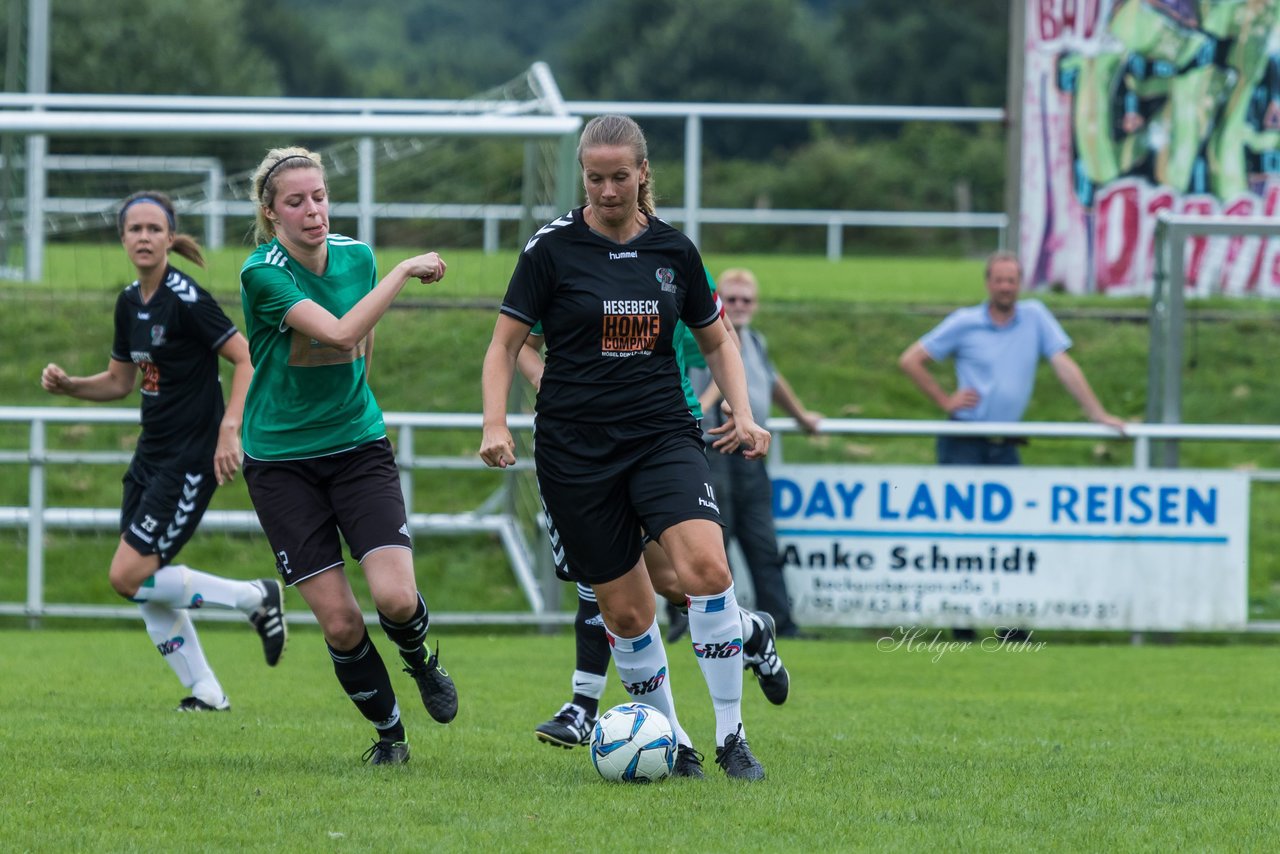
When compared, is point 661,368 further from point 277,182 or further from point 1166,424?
point 1166,424

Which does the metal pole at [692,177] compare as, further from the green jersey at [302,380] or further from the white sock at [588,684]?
the green jersey at [302,380]

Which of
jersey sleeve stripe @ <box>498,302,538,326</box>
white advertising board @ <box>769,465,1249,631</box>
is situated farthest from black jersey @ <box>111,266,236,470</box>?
white advertising board @ <box>769,465,1249,631</box>

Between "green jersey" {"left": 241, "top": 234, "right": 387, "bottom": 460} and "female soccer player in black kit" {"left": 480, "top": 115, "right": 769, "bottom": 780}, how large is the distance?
628 mm

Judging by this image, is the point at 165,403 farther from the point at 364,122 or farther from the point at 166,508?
the point at 364,122

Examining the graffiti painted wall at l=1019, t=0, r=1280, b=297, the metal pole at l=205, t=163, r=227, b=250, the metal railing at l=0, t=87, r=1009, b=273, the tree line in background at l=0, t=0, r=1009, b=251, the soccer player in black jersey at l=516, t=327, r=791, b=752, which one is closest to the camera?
the soccer player in black jersey at l=516, t=327, r=791, b=752

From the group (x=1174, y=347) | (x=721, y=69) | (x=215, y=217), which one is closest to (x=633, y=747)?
(x=1174, y=347)

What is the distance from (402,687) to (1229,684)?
12.7 ft

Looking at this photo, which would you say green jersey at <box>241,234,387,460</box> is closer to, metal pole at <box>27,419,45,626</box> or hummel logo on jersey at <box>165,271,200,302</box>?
hummel logo on jersey at <box>165,271,200,302</box>

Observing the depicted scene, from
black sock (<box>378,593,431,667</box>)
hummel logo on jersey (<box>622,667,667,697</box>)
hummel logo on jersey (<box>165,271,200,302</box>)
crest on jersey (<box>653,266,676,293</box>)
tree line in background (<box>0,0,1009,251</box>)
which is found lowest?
hummel logo on jersey (<box>622,667,667,697</box>)

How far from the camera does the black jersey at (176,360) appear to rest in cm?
756

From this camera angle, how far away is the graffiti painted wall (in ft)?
48.4

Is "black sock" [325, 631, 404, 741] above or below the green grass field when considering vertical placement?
above

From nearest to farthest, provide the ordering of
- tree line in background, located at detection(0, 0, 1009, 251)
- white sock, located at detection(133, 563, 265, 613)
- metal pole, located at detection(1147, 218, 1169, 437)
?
white sock, located at detection(133, 563, 265, 613) → metal pole, located at detection(1147, 218, 1169, 437) → tree line in background, located at detection(0, 0, 1009, 251)

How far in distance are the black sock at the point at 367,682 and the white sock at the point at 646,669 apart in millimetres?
772
